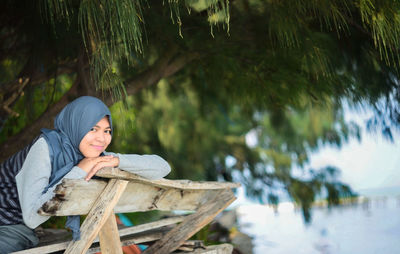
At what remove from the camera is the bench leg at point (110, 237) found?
6.06 ft

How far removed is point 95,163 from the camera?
1.77 metres

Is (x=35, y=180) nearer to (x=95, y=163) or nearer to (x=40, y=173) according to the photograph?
(x=40, y=173)

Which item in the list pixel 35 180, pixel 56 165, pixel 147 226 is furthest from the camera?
pixel 147 226

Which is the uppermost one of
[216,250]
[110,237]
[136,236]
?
[110,237]

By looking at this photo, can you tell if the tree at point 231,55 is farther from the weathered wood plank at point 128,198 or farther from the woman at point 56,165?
the weathered wood plank at point 128,198

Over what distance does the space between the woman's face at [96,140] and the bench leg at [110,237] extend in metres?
0.27

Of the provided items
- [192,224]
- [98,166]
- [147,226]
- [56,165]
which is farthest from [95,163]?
[192,224]

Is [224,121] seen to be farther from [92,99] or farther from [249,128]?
[92,99]

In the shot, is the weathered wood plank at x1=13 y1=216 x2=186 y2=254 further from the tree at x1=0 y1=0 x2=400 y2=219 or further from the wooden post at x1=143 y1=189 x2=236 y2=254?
the tree at x1=0 y1=0 x2=400 y2=219

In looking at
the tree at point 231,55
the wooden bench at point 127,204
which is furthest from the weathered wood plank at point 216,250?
the tree at point 231,55

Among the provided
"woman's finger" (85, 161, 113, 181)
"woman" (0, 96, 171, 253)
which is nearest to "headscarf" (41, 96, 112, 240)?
"woman" (0, 96, 171, 253)

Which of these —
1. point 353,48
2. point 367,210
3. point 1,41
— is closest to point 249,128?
point 353,48

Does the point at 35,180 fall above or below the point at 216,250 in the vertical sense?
above

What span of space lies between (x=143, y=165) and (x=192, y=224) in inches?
28.1
